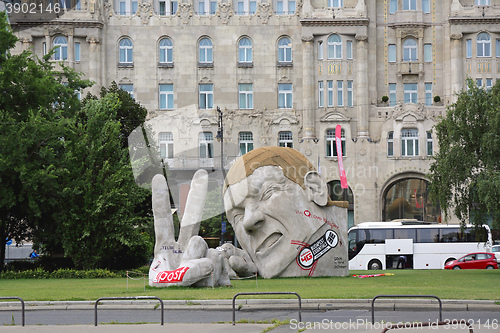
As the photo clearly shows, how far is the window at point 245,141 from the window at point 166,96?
6816mm

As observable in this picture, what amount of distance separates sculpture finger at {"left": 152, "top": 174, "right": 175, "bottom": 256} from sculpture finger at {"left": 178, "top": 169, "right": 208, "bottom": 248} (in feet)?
1.26

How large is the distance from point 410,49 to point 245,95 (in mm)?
15033

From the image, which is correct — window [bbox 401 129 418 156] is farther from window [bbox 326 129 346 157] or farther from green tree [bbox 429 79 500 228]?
green tree [bbox 429 79 500 228]

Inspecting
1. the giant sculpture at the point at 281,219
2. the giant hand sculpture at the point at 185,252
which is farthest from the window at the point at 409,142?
the giant hand sculpture at the point at 185,252

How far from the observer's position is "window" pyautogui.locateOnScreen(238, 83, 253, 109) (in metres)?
67.1

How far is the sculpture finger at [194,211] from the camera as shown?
2416 centimetres

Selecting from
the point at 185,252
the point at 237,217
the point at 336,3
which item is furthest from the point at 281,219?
the point at 336,3

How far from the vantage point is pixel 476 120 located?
33.6 meters

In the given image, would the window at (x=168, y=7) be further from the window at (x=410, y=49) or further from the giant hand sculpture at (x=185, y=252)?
the giant hand sculpture at (x=185, y=252)

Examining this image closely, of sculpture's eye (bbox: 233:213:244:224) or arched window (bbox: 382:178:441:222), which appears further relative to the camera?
arched window (bbox: 382:178:441:222)

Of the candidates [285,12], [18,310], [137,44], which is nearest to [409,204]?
[285,12]

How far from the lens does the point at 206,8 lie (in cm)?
6706

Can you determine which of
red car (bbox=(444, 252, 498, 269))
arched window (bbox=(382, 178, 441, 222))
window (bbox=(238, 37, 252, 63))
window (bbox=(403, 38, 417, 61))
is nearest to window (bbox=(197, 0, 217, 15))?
window (bbox=(238, 37, 252, 63))

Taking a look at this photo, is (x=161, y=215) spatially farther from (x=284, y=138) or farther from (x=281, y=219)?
(x=284, y=138)
